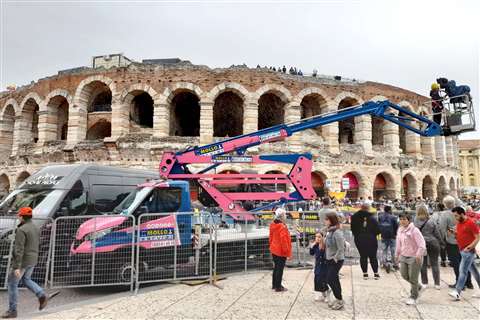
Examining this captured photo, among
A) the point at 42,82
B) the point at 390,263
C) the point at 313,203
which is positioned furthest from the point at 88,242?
the point at 42,82

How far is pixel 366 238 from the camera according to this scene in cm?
620

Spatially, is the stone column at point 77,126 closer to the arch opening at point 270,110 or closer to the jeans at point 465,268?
the arch opening at point 270,110

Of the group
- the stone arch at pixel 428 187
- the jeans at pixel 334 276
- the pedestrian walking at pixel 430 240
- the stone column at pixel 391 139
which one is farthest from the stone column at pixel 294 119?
the jeans at pixel 334 276

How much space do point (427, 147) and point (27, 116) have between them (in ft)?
97.2

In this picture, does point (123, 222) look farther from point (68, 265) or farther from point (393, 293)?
point (393, 293)

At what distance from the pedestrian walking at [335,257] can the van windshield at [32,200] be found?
6.33 m

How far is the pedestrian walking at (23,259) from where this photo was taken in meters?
4.31

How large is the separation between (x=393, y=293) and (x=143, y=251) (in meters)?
4.61

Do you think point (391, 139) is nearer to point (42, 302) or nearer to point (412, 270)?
point (412, 270)

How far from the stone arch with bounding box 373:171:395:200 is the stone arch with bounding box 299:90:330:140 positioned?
5.00 m

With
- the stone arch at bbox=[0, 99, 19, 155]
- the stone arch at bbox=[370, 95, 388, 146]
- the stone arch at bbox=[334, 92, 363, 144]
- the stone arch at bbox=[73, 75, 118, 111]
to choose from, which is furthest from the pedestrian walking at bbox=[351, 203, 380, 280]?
the stone arch at bbox=[0, 99, 19, 155]

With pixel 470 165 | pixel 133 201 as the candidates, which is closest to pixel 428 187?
pixel 133 201

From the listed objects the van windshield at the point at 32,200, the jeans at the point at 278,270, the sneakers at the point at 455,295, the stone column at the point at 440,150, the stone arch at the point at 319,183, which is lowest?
the sneakers at the point at 455,295

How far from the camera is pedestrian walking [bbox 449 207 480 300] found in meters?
4.89
